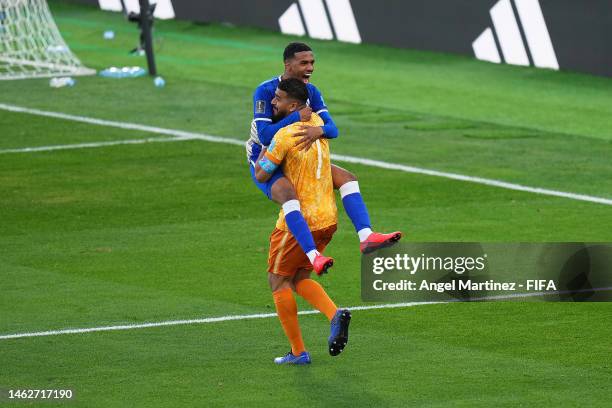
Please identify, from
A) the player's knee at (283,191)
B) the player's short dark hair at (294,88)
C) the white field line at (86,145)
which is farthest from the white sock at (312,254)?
the white field line at (86,145)

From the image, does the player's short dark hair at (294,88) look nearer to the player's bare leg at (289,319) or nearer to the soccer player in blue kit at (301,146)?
the soccer player in blue kit at (301,146)

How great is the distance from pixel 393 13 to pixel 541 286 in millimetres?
18547

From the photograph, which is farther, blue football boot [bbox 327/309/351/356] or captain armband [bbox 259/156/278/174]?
captain armband [bbox 259/156/278/174]

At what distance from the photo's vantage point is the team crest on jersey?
38.8ft

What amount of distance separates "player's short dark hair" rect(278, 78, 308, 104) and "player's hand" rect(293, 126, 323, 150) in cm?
25

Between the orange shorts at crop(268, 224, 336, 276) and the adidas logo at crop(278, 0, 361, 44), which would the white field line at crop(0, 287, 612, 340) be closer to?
the orange shorts at crop(268, 224, 336, 276)

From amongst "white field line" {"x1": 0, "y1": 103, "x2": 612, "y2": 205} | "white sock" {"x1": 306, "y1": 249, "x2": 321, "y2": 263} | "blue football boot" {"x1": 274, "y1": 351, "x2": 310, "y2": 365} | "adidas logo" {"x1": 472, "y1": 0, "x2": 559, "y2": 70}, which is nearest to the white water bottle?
"white field line" {"x1": 0, "y1": 103, "x2": 612, "y2": 205}

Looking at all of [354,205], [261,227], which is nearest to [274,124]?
[354,205]

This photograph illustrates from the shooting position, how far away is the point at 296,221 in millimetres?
11305

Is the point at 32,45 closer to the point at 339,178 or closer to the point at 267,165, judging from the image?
the point at 339,178

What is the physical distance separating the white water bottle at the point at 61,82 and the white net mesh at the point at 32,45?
13 cm

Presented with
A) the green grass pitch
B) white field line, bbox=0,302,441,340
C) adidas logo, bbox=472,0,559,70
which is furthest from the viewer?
adidas logo, bbox=472,0,559,70

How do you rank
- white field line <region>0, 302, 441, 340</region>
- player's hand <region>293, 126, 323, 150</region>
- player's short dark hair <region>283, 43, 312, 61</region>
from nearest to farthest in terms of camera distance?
player's hand <region>293, 126, 323, 150</region> → player's short dark hair <region>283, 43, 312, 61</region> → white field line <region>0, 302, 441, 340</region>

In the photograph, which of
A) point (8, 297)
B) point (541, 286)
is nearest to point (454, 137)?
point (541, 286)
